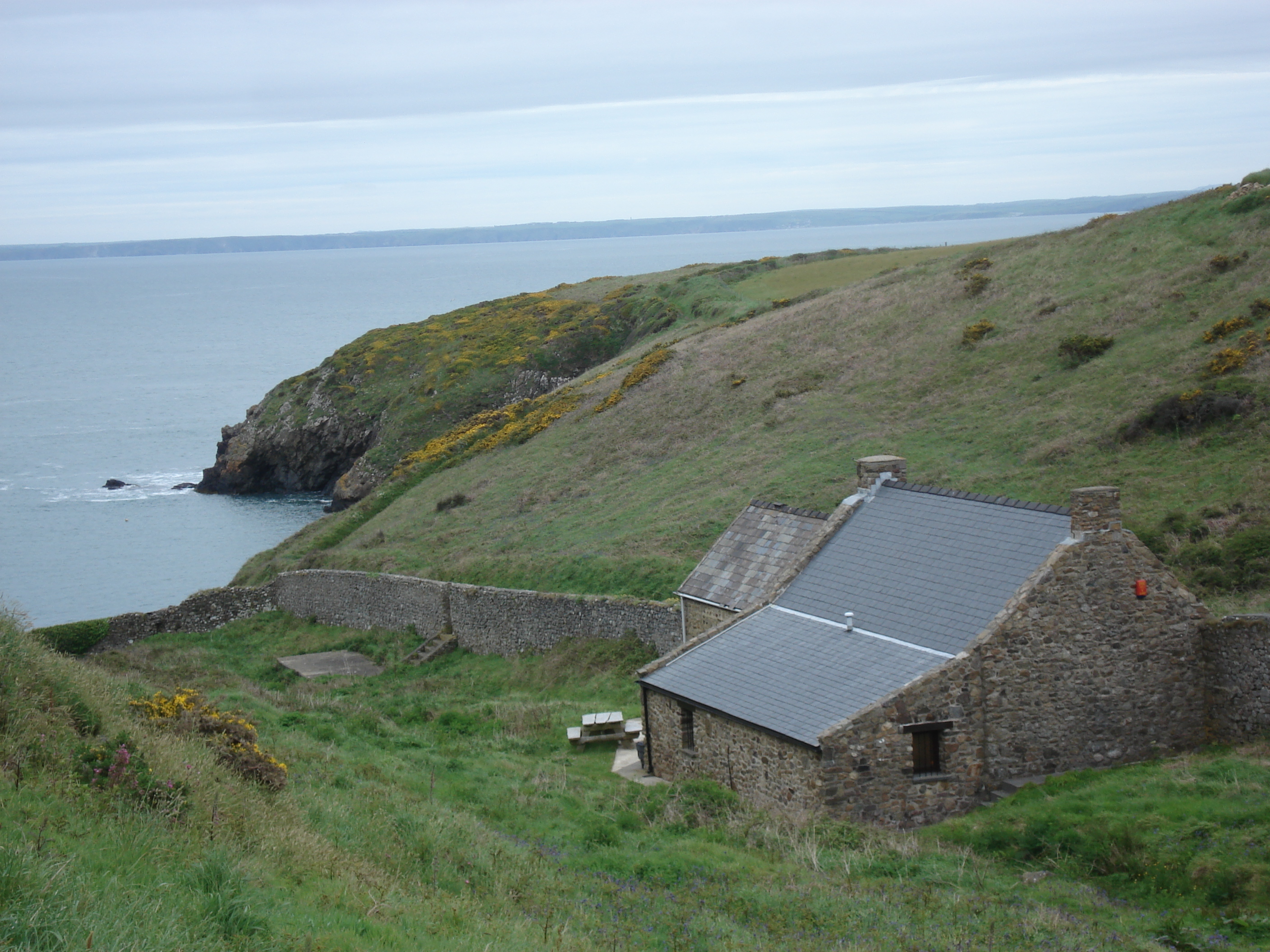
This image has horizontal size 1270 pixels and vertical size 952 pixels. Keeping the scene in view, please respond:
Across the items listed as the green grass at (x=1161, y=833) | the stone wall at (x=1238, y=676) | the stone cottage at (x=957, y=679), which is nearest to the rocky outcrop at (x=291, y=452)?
the stone cottage at (x=957, y=679)

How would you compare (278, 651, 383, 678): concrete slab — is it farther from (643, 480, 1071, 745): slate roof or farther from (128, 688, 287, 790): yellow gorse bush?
(128, 688, 287, 790): yellow gorse bush

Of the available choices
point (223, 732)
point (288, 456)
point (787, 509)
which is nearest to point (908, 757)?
point (787, 509)

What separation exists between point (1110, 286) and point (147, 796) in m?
41.3

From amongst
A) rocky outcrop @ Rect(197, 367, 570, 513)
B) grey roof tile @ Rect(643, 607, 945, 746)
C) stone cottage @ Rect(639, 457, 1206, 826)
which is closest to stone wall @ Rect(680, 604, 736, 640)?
grey roof tile @ Rect(643, 607, 945, 746)

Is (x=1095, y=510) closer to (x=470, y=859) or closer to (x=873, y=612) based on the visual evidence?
(x=873, y=612)

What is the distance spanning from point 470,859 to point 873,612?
345 inches

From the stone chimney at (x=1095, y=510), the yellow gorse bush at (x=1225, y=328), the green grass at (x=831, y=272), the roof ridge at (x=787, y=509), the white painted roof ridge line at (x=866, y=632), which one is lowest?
the white painted roof ridge line at (x=866, y=632)

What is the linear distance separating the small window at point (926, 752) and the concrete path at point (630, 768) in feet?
14.2

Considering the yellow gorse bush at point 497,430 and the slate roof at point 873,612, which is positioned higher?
the yellow gorse bush at point 497,430

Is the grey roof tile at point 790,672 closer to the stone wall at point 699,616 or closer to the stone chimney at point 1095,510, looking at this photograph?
the stone chimney at point 1095,510

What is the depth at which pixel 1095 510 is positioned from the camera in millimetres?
16078

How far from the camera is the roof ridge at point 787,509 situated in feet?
74.6

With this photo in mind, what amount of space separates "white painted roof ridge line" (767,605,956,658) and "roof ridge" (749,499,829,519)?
3058 millimetres

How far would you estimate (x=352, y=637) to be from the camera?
36094 millimetres
